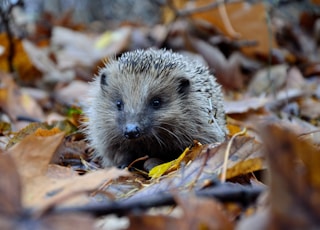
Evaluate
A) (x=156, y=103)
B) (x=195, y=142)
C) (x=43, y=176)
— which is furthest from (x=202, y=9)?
(x=43, y=176)

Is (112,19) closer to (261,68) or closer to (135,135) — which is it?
(261,68)

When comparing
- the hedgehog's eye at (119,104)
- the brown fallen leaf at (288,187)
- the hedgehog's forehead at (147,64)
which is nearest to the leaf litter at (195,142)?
the brown fallen leaf at (288,187)

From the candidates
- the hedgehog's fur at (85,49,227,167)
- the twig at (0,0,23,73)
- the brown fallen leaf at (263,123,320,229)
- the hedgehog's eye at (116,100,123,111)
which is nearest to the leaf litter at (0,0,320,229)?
the brown fallen leaf at (263,123,320,229)

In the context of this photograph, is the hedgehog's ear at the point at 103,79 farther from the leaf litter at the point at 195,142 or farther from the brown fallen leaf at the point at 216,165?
the brown fallen leaf at the point at 216,165

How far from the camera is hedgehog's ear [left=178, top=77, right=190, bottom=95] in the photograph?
3.89 m

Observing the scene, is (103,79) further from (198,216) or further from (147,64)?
(198,216)

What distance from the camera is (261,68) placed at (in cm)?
716

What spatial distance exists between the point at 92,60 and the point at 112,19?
224 inches

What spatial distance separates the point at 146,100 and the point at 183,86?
337 millimetres

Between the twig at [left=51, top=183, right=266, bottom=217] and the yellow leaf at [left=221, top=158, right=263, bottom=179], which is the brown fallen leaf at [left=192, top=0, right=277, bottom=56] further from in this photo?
the twig at [left=51, top=183, right=266, bottom=217]

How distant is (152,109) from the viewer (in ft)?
12.2

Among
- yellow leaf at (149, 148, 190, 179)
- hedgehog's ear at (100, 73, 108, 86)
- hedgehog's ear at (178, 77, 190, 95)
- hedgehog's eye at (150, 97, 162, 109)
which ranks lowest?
yellow leaf at (149, 148, 190, 179)

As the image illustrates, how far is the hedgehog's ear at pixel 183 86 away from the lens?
12.8ft

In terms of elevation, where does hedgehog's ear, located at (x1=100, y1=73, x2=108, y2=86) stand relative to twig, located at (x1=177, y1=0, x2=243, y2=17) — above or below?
below
